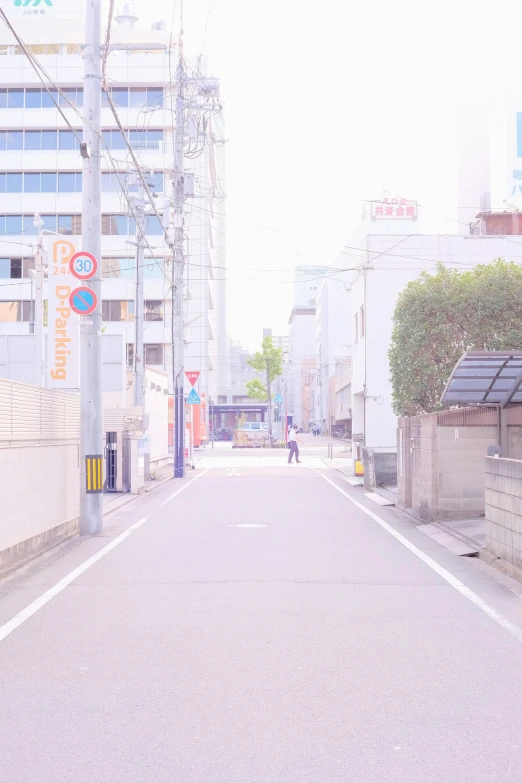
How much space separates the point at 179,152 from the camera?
3522cm

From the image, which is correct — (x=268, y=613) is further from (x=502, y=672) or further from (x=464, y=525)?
(x=464, y=525)

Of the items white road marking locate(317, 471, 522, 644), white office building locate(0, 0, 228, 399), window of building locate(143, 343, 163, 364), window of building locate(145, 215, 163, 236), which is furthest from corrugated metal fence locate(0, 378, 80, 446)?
window of building locate(143, 343, 163, 364)

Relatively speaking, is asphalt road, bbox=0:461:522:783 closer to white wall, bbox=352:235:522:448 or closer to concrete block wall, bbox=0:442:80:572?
concrete block wall, bbox=0:442:80:572

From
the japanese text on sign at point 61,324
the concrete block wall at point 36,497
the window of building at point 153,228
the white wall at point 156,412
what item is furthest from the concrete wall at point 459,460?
the window of building at point 153,228

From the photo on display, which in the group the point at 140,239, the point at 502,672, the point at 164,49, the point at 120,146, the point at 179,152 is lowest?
the point at 502,672

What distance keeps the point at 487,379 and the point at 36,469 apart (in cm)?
746

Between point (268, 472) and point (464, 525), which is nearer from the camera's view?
point (464, 525)

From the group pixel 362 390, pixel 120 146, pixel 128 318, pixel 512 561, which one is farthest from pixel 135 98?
pixel 512 561

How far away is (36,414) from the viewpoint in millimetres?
Result: 14227

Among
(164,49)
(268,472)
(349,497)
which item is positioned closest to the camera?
(349,497)

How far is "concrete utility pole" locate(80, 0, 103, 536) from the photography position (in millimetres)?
16625

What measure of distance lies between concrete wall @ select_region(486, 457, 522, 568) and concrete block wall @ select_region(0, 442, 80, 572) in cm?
596

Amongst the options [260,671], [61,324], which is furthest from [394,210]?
[260,671]

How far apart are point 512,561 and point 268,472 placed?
25.3 metres
